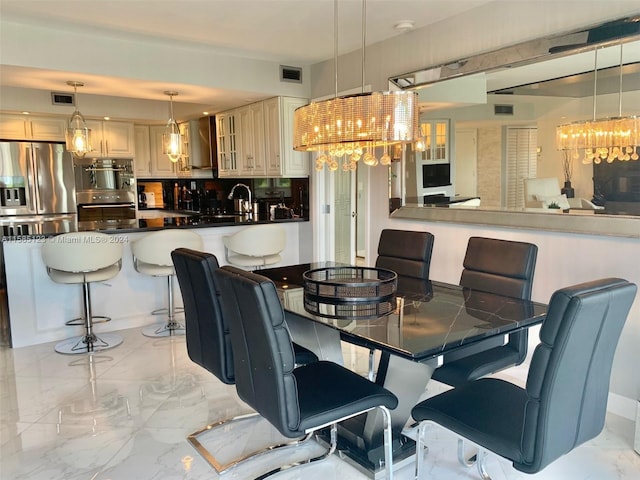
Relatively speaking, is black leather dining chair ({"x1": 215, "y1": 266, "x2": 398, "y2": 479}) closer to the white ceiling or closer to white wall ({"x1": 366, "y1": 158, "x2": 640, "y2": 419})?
white wall ({"x1": 366, "y1": 158, "x2": 640, "y2": 419})

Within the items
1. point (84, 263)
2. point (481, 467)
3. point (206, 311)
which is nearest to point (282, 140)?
point (84, 263)

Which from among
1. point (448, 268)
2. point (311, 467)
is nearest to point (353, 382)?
point (311, 467)

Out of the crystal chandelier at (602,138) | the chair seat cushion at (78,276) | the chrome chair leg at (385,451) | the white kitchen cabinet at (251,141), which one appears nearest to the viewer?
the chrome chair leg at (385,451)

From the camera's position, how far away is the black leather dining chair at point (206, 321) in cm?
Result: 226

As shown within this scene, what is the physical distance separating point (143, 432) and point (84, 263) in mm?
1518

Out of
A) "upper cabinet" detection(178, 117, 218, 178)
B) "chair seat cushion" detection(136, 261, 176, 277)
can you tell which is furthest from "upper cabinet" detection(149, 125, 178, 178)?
"chair seat cushion" detection(136, 261, 176, 277)

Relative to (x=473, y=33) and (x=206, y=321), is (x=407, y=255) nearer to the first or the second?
(x=206, y=321)

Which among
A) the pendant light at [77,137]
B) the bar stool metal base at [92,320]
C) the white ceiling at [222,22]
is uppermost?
the white ceiling at [222,22]

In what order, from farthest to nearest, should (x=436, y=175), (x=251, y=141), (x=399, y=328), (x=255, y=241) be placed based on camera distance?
(x=251, y=141)
(x=255, y=241)
(x=436, y=175)
(x=399, y=328)

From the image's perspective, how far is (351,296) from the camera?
2426 mm

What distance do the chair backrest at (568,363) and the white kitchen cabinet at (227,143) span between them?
4.92 metres

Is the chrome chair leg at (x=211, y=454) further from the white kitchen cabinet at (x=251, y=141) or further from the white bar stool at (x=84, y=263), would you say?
the white kitchen cabinet at (x=251, y=141)

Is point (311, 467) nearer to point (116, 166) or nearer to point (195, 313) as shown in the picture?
point (195, 313)

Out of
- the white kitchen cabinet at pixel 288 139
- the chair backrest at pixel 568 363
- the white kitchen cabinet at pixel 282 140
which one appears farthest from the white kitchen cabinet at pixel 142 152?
the chair backrest at pixel 568 363
